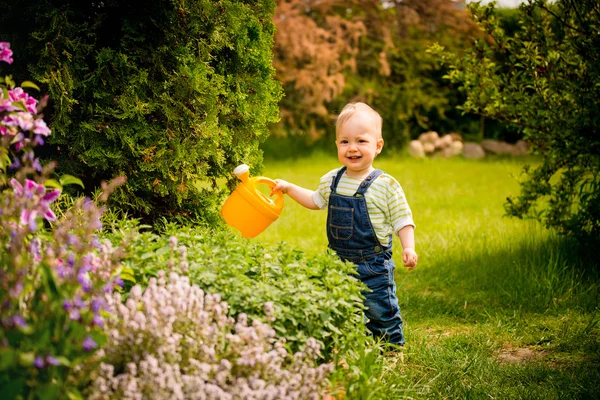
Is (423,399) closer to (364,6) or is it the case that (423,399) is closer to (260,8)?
(260,8)

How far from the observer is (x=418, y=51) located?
1388cm

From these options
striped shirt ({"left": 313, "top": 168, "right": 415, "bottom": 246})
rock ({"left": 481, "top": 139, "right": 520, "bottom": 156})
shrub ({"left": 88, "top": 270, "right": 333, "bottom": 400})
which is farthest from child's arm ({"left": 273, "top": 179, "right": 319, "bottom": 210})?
rock ({"left": 481, "top": 139, "right": 520, "bottom": 156})

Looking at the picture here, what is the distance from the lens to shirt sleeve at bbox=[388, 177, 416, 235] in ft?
11.3

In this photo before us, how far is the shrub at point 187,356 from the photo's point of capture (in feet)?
6.58

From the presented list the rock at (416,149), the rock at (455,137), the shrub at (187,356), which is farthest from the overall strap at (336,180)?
the rock at (455,137)

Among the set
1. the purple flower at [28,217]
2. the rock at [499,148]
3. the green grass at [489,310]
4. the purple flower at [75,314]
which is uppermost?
the purple flower at [28,217]

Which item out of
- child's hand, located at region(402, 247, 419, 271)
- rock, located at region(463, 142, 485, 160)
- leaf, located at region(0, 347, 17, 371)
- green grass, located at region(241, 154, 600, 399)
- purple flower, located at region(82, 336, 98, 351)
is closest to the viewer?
leaf, located at region(0, 347, 17, 371)

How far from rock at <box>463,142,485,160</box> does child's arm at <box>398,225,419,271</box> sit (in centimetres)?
1027

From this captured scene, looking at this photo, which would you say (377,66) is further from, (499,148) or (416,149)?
(499,148)

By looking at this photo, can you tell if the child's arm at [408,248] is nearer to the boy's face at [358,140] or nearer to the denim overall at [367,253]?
the denim overall at [367,253]

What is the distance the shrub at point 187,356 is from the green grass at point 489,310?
63 centimetres

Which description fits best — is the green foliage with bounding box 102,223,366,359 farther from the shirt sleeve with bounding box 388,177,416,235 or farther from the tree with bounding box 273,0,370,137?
the tree with bounding box 273,0,370,137

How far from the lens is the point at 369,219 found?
3.47 m

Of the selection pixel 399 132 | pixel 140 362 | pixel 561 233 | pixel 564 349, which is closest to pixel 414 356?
pixel 564 349
